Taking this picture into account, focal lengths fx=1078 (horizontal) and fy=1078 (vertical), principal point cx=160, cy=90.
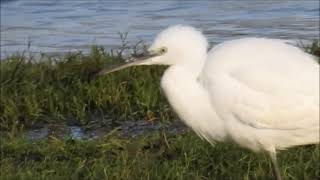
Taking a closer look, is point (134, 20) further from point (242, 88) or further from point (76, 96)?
point (242, 88)

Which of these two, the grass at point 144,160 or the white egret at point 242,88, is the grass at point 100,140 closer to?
the grass at point 144,160

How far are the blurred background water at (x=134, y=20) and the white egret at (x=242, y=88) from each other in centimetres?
522

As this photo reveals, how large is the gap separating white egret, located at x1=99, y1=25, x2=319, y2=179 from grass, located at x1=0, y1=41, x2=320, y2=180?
48cm

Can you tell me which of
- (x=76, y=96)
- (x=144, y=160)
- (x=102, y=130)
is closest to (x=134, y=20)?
(x=76, y=96)

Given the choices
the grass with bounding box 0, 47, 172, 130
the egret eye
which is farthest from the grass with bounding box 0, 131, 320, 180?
the egret eye

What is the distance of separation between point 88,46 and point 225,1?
343 cm

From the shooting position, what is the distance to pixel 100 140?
296 inches

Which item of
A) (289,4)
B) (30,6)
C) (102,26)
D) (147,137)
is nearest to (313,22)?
(289,4)

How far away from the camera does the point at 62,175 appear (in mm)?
6684

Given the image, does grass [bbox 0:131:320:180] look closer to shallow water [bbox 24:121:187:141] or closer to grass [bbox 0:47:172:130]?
shallow water [bbox 24:121:187:141]

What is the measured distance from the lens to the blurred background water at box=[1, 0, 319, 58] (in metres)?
11.7

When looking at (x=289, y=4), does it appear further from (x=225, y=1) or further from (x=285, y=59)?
(x=285, y=59)

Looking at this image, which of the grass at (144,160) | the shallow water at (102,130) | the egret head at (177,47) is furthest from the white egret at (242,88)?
the shallow water at (102,130)

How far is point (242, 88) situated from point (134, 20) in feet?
23.5
